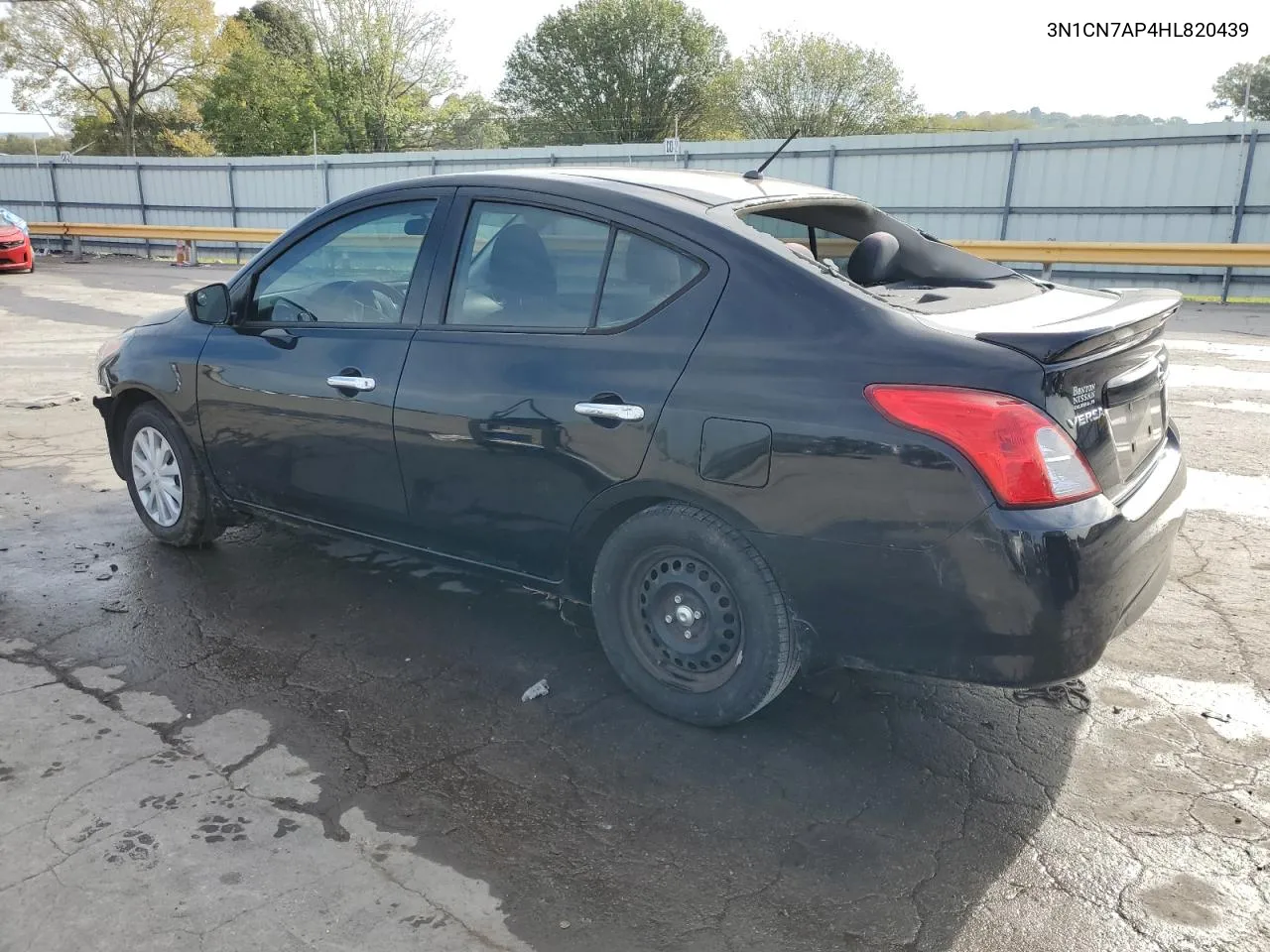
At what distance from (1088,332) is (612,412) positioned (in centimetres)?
138

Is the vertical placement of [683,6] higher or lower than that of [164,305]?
higher

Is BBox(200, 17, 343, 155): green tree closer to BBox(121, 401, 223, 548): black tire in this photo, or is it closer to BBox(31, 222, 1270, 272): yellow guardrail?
BBox(31, 222, 1270, 272): yellow guardrail

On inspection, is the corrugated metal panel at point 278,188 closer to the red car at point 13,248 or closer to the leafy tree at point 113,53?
the red car at point 13,248

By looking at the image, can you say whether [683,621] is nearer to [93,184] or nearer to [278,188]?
[278,188]

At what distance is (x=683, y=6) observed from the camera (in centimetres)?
5028

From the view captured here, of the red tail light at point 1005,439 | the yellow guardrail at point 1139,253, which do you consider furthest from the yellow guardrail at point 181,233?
the red tail light at point 1005,439

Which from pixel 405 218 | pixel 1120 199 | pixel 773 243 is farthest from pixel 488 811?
pixel 1120 199

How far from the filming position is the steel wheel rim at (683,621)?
10.1 ft

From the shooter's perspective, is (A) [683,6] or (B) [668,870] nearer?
(B) [668,870]

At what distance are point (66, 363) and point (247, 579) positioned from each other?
7002mm

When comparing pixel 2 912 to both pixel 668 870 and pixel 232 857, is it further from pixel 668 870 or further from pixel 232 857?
pixel 668 870

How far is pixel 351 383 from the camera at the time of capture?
149 inches

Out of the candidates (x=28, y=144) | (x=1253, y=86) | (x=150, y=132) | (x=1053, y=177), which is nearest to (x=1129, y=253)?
(x=1053, y=177)

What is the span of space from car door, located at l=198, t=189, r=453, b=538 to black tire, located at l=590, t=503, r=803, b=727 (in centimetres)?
103
